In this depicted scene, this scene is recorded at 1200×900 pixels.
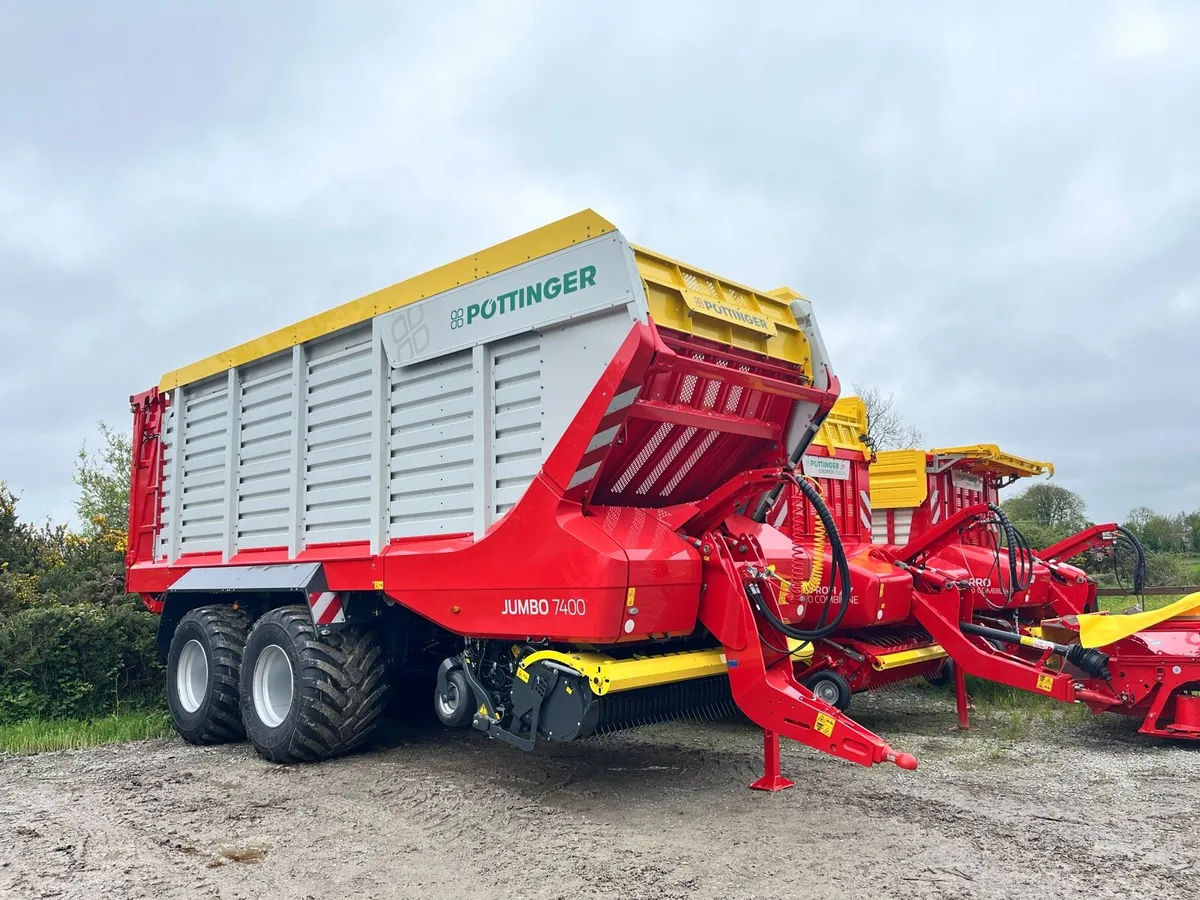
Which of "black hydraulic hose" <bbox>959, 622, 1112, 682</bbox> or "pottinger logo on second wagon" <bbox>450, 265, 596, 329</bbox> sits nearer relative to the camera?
"pottinger logo on second wagon" <bbox>450, 265, 596, 329</bbox>

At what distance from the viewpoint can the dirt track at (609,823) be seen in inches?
166

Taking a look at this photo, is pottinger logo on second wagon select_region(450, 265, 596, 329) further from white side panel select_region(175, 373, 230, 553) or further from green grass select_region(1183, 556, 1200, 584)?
green grass select_region(1183, 556, 1200, 584)

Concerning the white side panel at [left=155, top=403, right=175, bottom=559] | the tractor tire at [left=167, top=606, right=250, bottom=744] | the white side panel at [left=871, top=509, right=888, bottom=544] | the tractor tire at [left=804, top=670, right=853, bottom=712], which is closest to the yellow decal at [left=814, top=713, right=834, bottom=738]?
the tractor tire at [left=804, top=670, right=853, bottom=712]

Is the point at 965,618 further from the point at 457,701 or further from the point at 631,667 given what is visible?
the point at 457,701

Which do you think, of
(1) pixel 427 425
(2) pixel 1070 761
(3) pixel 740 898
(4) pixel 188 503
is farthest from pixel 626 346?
(4) pixel 188 503

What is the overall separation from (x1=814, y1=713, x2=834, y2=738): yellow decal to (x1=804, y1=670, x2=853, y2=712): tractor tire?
8.83 feet

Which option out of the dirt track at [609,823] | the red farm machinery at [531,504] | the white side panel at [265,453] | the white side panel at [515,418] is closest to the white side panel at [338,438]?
the red farm machinery at [531,504]

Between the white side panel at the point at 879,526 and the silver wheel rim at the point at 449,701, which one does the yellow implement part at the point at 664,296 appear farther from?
the white side panel at the point at 879,526

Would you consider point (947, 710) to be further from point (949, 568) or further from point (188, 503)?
point (188, 503)

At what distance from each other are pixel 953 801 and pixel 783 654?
126cm

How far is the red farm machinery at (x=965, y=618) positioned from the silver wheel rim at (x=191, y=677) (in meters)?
4.64

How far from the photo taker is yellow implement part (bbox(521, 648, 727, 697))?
4.94m

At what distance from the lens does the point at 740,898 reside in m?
3.98

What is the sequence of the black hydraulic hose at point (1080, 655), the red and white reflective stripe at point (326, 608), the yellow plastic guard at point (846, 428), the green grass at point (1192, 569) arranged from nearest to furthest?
the red and white reflective stripe at point (326, 608) → the black hydraulic hose at point (1080, 655) → the yellow plastic guard at point (846, 428) → the green grass at point (1192, 569)
